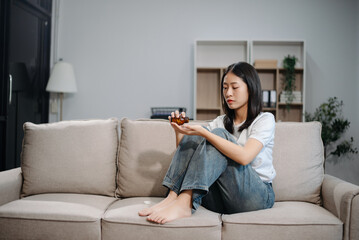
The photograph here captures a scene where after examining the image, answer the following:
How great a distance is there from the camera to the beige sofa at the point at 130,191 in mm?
1369

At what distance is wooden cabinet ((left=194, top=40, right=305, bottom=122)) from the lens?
3852 millimetres

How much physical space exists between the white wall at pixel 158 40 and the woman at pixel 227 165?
7.88 feet

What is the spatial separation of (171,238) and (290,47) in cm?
332

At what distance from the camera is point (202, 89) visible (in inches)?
156

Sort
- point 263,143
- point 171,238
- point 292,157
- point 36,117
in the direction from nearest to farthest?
point 171,238 → point 263,143 → point 292,157 → point 36,117

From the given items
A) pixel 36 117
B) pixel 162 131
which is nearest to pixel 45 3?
pixel 36 117

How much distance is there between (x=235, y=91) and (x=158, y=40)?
2641 mm

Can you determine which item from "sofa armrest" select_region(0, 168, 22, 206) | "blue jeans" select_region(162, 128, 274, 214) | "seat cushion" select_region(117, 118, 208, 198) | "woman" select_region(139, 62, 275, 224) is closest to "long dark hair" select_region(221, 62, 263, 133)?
"woman" select_region(139, 62, 275, 224)

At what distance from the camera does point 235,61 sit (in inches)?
156

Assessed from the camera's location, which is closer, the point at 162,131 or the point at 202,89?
the point at 162,131

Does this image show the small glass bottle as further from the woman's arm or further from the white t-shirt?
the white t-shirt

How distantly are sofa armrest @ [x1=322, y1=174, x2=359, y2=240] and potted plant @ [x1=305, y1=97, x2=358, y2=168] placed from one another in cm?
232

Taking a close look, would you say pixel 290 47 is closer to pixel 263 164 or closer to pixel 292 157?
pixel 292 157

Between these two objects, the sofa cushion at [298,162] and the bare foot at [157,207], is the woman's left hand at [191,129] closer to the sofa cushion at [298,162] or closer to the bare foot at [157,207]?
the bare foot at [157,207]
